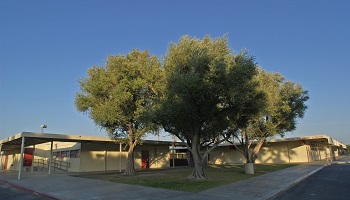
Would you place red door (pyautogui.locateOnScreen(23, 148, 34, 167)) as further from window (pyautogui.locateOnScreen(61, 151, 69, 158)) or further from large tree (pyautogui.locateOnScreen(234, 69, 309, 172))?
large tree (pyautogui.locateOnScreen(234, 69, 309, 172))

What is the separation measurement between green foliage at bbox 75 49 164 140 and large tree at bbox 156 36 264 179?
3685 millimetres

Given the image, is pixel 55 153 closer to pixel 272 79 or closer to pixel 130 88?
pixel 130 88

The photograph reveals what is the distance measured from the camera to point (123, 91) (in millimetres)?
22734

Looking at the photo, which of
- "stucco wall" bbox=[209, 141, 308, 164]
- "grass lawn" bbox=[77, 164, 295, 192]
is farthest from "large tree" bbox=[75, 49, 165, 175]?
"stucco wall" bbox=[209, 141, 308, 164]

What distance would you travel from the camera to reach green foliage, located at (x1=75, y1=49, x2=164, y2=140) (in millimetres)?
22656

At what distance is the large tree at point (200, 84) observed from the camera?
16.0 metres

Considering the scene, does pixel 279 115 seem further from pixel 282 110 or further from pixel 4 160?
pixel 4 160

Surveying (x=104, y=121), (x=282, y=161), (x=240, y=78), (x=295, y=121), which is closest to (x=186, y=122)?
(x=240, y=78)

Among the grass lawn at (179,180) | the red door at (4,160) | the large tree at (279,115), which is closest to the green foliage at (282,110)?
the large tree at (279,115)

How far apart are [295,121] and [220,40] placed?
16.2m

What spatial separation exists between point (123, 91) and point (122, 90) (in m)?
0.18

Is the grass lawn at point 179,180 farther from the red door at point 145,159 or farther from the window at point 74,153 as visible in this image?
the red door at point 145,159

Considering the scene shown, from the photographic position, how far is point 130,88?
76.0 feet

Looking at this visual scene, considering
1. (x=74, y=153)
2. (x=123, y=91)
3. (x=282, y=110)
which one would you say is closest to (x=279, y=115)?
(x=282, y=110)
